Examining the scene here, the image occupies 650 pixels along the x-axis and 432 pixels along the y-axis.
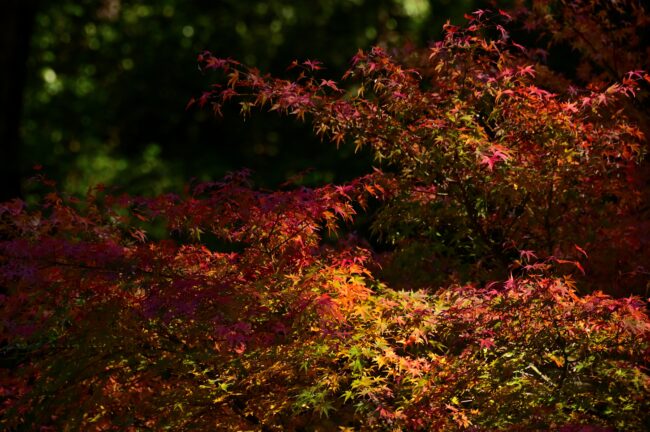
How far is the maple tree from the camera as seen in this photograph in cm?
401

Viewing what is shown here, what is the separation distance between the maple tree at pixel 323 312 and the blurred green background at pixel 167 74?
812cm

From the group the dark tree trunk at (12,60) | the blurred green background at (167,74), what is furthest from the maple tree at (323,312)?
the blurred green background at (167,74)

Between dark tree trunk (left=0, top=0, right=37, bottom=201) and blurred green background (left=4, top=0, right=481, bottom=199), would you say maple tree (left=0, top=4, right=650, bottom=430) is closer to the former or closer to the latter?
dark tree trunk (left=0, top=0, right=37, bottom=201)

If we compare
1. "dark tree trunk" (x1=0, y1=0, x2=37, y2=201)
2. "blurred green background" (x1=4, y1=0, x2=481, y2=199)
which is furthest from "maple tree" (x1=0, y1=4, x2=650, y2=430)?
"blurred green background" (x1=4, y1=0, x2=481, y2=199)

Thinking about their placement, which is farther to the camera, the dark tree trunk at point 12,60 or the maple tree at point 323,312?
the dark tree trunk at point 12,60

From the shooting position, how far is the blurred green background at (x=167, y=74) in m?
13.4

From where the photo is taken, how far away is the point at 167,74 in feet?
45.5

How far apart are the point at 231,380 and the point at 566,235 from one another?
2.48 metres

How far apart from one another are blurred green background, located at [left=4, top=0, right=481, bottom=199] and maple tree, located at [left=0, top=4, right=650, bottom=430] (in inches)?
320

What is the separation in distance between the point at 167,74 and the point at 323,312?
10671 mm

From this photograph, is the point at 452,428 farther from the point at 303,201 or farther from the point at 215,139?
Answer: the point at 215,139

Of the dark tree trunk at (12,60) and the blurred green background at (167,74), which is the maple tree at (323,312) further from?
the blurred green background at (167,74)

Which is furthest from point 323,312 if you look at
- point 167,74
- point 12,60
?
point 167,74

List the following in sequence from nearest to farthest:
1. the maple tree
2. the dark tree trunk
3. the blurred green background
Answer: the maple tree, the dark tree trunk, the blurred green background
